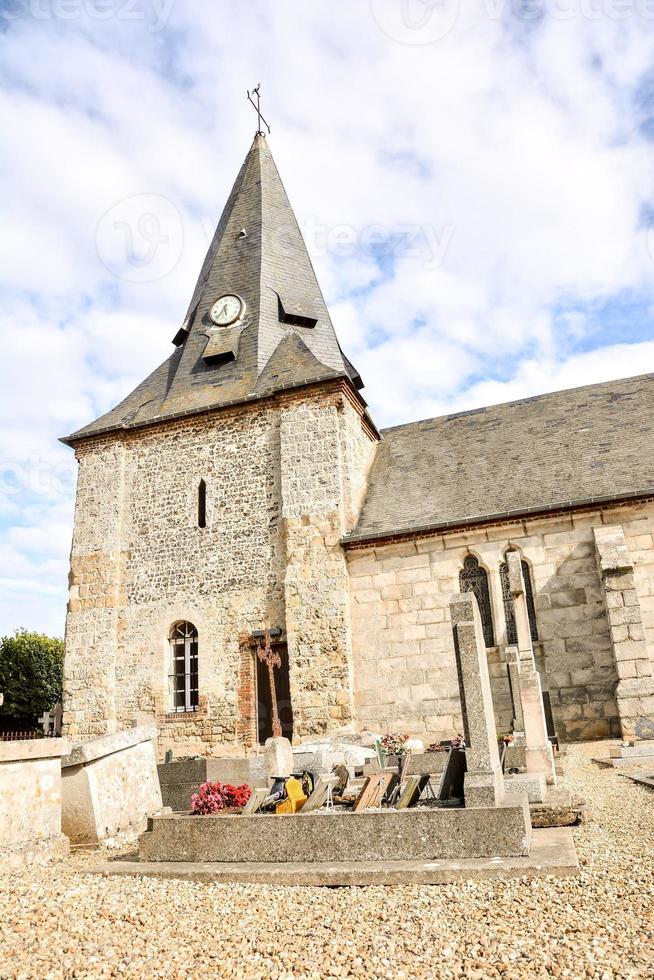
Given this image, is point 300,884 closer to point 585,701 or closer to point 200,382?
point 585,701

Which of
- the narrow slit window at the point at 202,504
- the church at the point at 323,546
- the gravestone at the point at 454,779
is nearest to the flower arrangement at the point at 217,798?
the gravestone at the point at 454,779

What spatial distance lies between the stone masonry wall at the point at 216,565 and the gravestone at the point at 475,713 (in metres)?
8.36

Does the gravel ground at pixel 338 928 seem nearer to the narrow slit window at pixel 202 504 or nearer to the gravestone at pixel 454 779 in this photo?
the gravestone at pixel 454 779

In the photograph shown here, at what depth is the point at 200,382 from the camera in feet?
61.1

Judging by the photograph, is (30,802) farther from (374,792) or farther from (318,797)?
(374,792)

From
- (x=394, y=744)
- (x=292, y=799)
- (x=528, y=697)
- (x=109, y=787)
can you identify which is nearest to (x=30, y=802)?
(x=109, y=787)

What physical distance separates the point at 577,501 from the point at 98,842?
10778mm

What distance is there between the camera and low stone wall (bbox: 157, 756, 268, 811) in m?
9.44

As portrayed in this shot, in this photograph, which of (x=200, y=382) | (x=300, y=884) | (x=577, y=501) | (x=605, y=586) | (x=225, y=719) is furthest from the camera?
(x=200, y=382)

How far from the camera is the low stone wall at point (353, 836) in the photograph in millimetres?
5340

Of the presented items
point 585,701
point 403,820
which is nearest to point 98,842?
point 403,820

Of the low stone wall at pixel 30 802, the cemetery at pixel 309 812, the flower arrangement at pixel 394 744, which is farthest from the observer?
the flower arrangement at pixel 394 744

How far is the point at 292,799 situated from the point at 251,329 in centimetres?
1406

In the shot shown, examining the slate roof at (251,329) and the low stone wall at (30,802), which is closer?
the low stone wall at (30,802)
